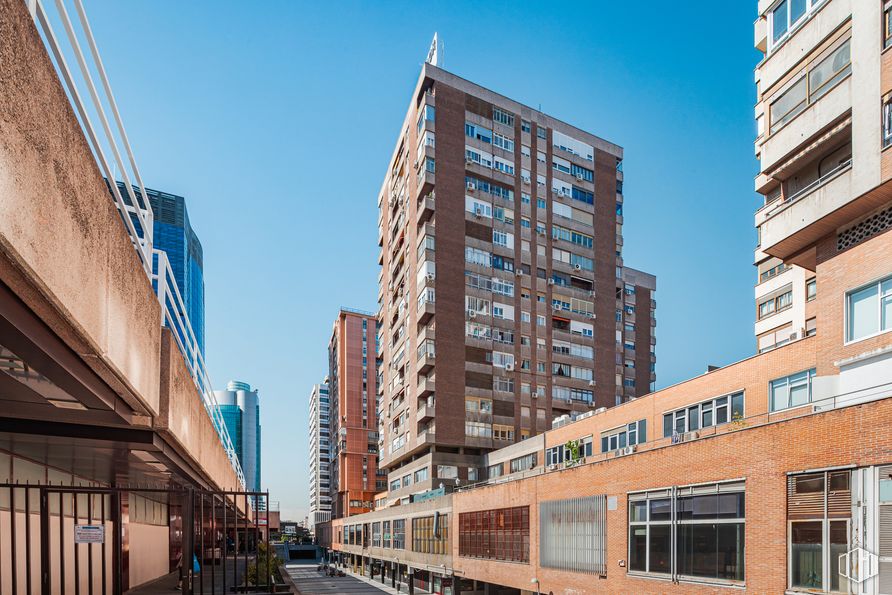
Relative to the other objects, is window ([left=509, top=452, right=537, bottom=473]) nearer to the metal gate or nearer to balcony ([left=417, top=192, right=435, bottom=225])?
balcony ([left=417, top=192, right=435, bottom=225])

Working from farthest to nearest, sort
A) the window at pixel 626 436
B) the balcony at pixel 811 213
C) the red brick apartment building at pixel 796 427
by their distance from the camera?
the window at pixel 626 436
the balcony at pixel 811 213
the red brick apartment building at pixel 796 427

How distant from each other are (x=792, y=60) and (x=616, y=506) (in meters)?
16.1

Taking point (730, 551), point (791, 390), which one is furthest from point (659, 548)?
point (791, 390)

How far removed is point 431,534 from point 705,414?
77.0ft

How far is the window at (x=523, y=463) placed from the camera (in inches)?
1823

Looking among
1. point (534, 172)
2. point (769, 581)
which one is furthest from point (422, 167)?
point (769, 581)

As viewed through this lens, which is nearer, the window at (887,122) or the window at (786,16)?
the window at (887,122)

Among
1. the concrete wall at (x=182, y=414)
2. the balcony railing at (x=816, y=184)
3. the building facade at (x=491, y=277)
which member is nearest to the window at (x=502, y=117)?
the building facade at (x=491, y=277)

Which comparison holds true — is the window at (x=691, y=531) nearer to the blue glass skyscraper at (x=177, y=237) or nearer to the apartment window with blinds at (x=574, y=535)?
the apartment window with blinds at (x=574, y=535)

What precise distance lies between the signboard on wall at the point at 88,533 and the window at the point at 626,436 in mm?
28555

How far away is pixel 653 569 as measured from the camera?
2061 cm

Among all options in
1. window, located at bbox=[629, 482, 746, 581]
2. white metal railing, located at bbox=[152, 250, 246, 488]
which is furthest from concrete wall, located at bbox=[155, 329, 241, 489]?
window, located at bbox=[629, 482, 746, 581]

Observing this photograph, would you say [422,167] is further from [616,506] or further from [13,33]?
[13,33]

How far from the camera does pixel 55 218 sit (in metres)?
3.94
